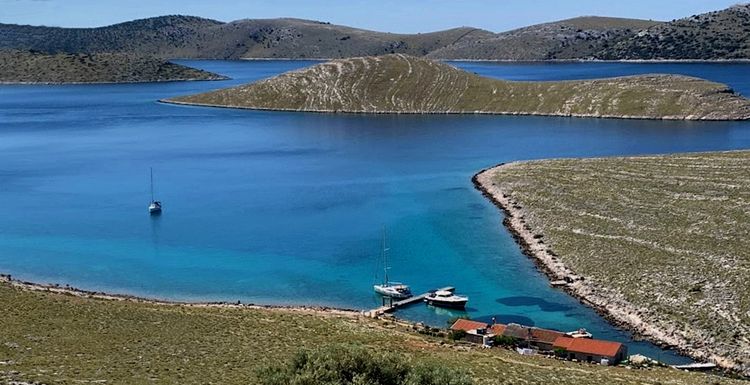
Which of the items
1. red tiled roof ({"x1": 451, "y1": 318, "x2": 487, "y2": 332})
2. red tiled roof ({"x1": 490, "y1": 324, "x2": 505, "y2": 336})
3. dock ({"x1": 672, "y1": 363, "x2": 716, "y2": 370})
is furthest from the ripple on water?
dock ({"x1": 672, "y1": 363, "x2": 716, "y2": 370})

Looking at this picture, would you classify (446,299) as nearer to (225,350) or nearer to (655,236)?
(225,350)

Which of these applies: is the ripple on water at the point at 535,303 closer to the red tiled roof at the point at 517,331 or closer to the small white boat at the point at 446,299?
the small white boat at the point at 446,299

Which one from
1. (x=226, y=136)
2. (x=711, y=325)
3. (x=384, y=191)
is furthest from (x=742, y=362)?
(x=226, y=136)

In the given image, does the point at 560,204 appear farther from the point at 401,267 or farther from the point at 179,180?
the point at 179,180

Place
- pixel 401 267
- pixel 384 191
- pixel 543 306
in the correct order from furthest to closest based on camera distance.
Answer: pixel 384 191 < pixel 401 267 < pixel 543 306

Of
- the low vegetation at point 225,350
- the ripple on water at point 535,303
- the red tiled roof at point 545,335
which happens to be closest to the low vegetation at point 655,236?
the ripple on water at point 535,303

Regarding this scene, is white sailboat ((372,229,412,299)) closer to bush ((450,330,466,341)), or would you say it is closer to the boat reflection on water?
the boat reflection on water
